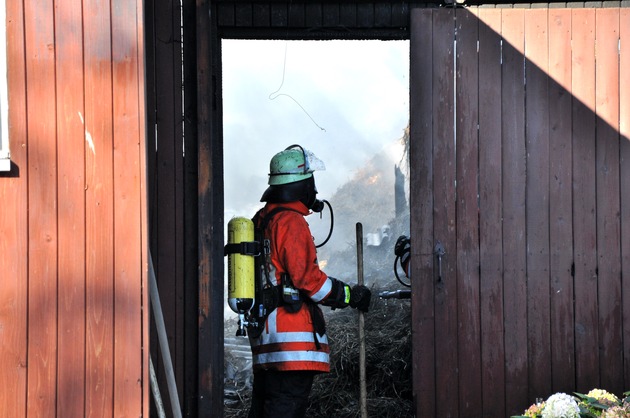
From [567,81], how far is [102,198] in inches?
131

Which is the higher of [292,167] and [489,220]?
[292,167]

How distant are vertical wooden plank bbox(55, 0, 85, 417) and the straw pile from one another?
3479 millimetres

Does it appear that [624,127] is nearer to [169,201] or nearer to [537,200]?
[537,200]

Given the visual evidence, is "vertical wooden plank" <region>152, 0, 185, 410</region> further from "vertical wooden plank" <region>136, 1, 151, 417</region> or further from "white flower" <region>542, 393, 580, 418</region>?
"white flower" <region>542, 393, 580, 418</region>

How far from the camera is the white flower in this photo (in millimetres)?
4285

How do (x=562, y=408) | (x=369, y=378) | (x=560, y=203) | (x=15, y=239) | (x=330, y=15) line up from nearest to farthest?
(x=562, y=408) < (x=15, y=239) < (x=560, y=203) < (x=330, y=15) < (x=369, y=378)

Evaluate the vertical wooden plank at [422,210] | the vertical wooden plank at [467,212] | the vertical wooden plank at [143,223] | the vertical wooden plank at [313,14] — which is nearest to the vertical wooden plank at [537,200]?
the vertical wooden plank at [467,212]

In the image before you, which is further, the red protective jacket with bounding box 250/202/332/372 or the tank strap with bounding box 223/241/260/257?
the red protective jacket with bounding box 250/202/332/372

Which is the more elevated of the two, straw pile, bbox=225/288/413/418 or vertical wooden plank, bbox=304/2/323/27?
vertical wooden plank, bbox=304/2/323/27

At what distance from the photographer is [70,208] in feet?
15.1

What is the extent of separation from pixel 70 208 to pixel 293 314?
6.65 feet

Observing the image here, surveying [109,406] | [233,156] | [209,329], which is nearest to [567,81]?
[209,329]

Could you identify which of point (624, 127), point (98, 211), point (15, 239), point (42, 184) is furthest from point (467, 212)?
point (15, 239)

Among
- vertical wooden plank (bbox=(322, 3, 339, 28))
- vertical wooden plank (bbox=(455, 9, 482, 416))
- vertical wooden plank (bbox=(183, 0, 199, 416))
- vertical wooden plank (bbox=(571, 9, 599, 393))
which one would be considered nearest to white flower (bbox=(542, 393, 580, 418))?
vertical wooden plank (bbox=(455, 9, 482, 416))
